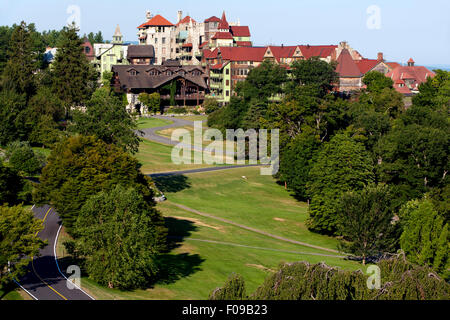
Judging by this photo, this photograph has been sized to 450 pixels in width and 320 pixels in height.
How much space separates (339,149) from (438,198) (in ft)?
55.1

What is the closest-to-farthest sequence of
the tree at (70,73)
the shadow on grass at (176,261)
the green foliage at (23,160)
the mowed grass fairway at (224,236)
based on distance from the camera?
the mowed grass fairway at (224,236)
the shadow on grass at (176,261)
the green foliage at (23,160)
the tree at (70,73)

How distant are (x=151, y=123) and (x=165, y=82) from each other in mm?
26659

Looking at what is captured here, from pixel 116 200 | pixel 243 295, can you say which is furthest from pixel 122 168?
pixel 243 295

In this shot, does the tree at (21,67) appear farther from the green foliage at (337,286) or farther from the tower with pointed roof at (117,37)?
the green foliage at (337,286)

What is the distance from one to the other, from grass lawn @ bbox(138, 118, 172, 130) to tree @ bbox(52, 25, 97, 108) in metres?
19.0

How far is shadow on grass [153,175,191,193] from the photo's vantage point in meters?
91.1

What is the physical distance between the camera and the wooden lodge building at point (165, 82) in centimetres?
16738

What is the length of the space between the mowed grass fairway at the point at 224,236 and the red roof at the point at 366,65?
77.9 meters

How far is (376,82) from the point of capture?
510ft

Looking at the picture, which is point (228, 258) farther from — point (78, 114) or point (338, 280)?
point (78, 114)

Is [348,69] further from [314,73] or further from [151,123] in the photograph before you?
[151,123]

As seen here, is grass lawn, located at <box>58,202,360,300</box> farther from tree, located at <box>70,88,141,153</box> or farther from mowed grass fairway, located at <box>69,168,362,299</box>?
tree, located at <box>70,88,141,153</box>

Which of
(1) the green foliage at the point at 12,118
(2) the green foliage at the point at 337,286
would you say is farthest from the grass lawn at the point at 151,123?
(2) the green foliage at the point at 337,286

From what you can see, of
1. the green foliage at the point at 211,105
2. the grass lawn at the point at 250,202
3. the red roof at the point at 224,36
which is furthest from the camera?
the red roof at the point at 224,36
